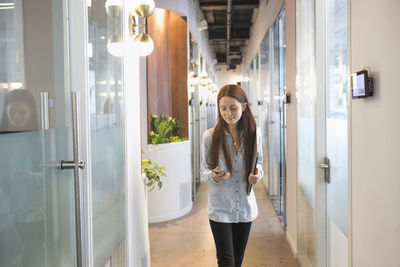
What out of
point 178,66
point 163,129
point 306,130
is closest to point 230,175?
point 306,130

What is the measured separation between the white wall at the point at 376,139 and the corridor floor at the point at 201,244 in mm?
2136

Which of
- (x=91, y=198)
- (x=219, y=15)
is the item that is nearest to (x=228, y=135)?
(x=91, y=198)

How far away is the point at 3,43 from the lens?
42.3 inches

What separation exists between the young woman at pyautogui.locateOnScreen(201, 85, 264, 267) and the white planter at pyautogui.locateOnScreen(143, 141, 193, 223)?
2732 mm

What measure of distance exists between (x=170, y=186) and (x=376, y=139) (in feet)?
13.5

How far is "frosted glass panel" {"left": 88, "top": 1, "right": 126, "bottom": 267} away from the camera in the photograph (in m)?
1.90

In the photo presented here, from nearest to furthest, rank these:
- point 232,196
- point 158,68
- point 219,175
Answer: point 219,175 < point 232,196 < point 158,68

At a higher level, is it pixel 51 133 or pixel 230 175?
pixel 51 133

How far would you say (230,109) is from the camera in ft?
8.16

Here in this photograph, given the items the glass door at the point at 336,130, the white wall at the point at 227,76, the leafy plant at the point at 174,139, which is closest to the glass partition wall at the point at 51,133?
the glass door at the point at 336,130

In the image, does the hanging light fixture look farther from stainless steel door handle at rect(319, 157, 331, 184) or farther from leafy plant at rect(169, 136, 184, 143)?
leafy plant at rect(169, 136, 184, 143)

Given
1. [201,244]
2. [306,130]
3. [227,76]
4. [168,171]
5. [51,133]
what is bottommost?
[201,244]

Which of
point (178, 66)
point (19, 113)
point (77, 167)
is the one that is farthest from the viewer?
point (178, 66)

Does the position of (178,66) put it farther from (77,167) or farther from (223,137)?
(77,167)
